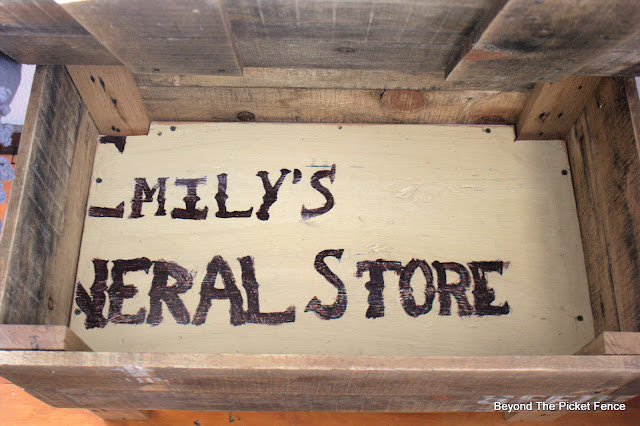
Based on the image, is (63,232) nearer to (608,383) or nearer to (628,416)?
(608,383)

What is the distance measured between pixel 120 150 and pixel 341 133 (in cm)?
60

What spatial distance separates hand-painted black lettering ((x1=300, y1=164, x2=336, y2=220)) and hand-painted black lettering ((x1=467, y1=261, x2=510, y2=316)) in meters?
0.39

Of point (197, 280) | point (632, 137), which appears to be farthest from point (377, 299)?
point (632, 137)

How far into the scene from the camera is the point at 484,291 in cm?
145

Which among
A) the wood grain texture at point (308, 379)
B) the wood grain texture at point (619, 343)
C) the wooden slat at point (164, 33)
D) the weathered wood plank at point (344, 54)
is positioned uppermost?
the weathered wood plank at point (344, 54)

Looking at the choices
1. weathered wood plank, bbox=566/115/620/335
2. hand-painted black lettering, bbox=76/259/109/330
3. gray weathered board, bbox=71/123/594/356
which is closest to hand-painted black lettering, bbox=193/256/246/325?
gray weathered board, bbox=71/123/594/356

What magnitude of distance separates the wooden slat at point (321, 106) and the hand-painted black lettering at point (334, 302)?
0.39 metres

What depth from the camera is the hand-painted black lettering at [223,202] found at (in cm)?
153

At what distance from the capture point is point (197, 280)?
4.76 feet

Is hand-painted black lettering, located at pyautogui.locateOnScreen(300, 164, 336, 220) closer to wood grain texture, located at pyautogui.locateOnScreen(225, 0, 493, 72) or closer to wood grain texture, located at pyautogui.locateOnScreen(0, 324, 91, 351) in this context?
wood grain texture, located at pyautogui.locateOnScreen(225, 0, 493, 72)

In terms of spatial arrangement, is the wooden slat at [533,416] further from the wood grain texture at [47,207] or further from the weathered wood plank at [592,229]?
the wood grain texture at [47,207]

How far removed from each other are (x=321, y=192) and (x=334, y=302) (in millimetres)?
300

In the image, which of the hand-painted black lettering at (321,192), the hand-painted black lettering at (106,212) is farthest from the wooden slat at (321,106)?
the hand-painted black lettering at (106,212)

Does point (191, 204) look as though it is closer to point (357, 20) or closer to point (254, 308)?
point (254, 308)
